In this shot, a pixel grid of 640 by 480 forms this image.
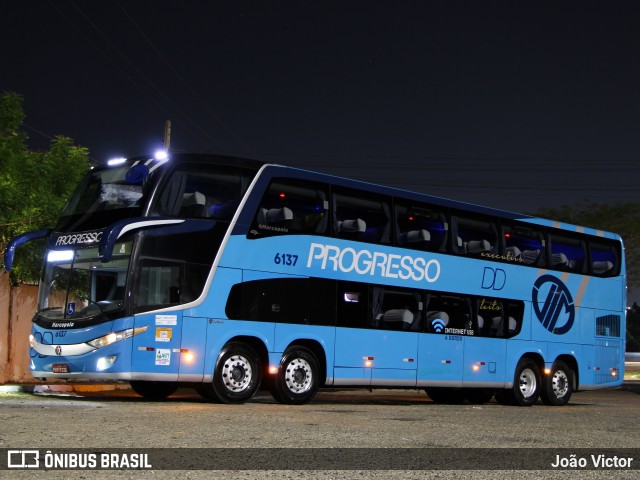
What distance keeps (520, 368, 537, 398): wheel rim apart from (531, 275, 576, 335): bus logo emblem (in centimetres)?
113

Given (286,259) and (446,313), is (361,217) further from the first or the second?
(446,313)

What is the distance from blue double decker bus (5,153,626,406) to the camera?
16.0 m

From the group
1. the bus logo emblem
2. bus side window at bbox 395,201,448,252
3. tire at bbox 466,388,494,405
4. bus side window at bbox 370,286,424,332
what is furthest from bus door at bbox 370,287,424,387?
the bus logo emblem

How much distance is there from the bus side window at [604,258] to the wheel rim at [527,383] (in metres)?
3.23

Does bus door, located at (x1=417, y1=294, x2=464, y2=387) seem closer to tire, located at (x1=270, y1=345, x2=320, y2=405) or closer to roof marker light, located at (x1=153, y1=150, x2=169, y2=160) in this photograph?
tire, located at (x1=270, y1=345, x2=320, y2=405)

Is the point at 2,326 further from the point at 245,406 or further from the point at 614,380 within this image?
the point at 614,380

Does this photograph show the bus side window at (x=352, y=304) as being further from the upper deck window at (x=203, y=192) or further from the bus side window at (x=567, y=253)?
the bus side window at (x=567, y=253)

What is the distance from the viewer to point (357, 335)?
18.7 meters

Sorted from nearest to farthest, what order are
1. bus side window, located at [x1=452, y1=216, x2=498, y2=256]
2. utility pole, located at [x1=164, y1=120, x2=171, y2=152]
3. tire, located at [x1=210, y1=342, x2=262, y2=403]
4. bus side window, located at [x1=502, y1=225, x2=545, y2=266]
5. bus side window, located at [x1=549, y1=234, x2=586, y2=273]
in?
tire, located at [x1=210, y1=342, x2=262, y2=403] → bus side window, located at [x1=452, y1=216, x2=498, y2=256] → bus side window, located at [x1=502, y1=225, x2=545, y2=266] → bus side window, located at [x1=549, y1=234, x2=586, y2=273] → utility pole, located at [x1=164, y1=120, x2=171, y2=152]

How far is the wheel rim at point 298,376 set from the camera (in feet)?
57.8

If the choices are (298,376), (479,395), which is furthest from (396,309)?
(479,395)

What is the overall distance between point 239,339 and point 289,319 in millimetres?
1032

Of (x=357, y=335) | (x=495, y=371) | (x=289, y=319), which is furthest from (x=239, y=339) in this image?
(x=495, y=371)

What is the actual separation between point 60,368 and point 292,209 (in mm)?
4838
